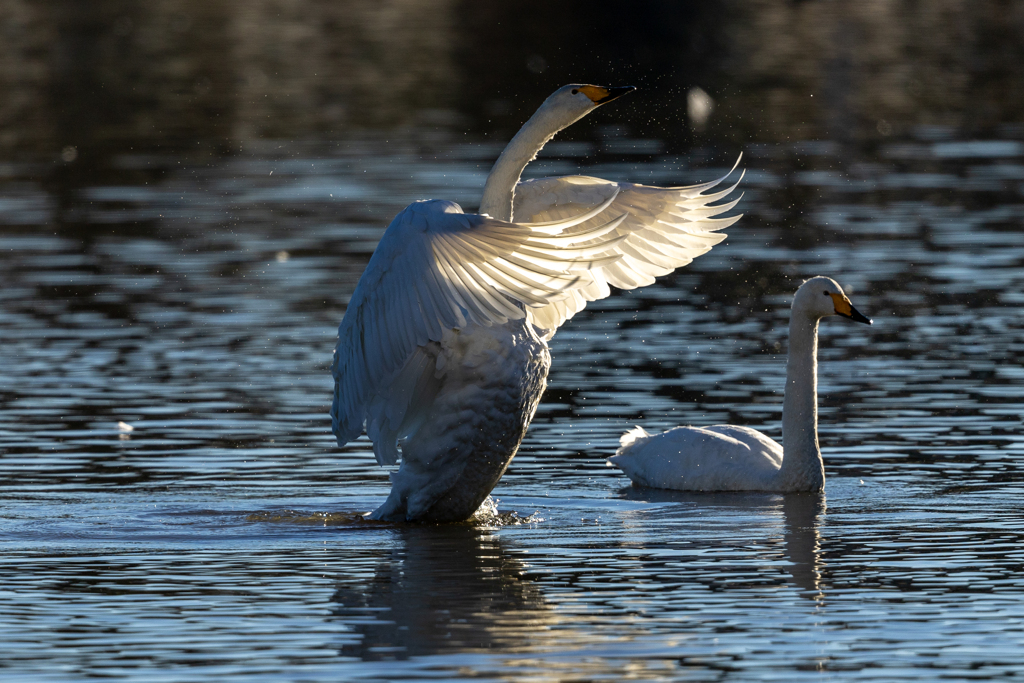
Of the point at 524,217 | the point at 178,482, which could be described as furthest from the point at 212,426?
the point at 524,217

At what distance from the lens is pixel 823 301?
476 inches

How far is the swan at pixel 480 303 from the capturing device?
9273 mm

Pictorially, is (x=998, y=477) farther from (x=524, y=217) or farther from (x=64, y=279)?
(x=64, y=279)

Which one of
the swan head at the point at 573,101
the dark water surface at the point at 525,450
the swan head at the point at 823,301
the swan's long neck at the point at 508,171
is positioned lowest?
the dark water surface at the point at 525,450

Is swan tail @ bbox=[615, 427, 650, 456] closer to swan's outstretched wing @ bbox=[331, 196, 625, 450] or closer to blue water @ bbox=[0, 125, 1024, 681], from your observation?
blue water @ bbox=[0, 125, 1024, 681]

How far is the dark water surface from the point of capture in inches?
318

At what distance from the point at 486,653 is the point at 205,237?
53.7 feet

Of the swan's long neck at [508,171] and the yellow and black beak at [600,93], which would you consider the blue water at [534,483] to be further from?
the yellow and black beak at [600,93]

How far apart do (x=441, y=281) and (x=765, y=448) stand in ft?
11.4

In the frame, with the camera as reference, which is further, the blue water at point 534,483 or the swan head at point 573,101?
the swan head at point 573,101

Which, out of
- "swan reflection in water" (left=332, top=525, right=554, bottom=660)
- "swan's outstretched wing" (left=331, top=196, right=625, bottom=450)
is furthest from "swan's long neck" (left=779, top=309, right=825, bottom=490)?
"swan's outstretched wing" (left=331, top=196, right=625, bottom=450)

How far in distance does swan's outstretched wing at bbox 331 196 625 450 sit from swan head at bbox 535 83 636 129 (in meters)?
1.23

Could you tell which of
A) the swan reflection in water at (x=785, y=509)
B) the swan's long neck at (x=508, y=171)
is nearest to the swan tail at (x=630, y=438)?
the swan reflection in water at (x=785, y=509)

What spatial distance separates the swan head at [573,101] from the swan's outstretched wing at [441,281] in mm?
1231
